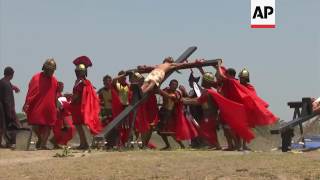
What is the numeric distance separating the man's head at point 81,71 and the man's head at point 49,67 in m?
0.45

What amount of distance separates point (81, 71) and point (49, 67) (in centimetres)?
64

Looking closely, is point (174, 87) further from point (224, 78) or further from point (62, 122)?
point (62, 122)

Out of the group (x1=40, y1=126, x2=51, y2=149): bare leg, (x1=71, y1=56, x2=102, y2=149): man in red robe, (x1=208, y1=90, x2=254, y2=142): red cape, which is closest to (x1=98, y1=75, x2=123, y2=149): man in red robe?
(x1=71, y1=56, x2=102, y2=149): man in red robe

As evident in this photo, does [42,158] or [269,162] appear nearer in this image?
[269,162]

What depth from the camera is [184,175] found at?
6.92 meters

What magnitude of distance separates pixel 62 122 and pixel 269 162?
20.1ft

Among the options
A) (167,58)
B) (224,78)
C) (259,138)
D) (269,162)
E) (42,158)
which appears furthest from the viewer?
(259,138)

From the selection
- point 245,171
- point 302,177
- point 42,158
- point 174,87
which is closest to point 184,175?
point 245,171

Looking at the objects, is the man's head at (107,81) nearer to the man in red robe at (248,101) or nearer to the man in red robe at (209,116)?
the man in red robe at (209,116)

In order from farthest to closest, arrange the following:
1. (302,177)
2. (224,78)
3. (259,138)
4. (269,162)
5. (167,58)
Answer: (259,138) < (167,58) < (224,78) < (269,162) < (302,177)

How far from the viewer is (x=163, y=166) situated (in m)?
7.64

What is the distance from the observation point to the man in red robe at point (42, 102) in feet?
38.0

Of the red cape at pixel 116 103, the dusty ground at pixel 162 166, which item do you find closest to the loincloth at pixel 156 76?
the red cape at pixel 116 103

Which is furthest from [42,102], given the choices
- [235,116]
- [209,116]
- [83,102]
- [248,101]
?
[248,101]
